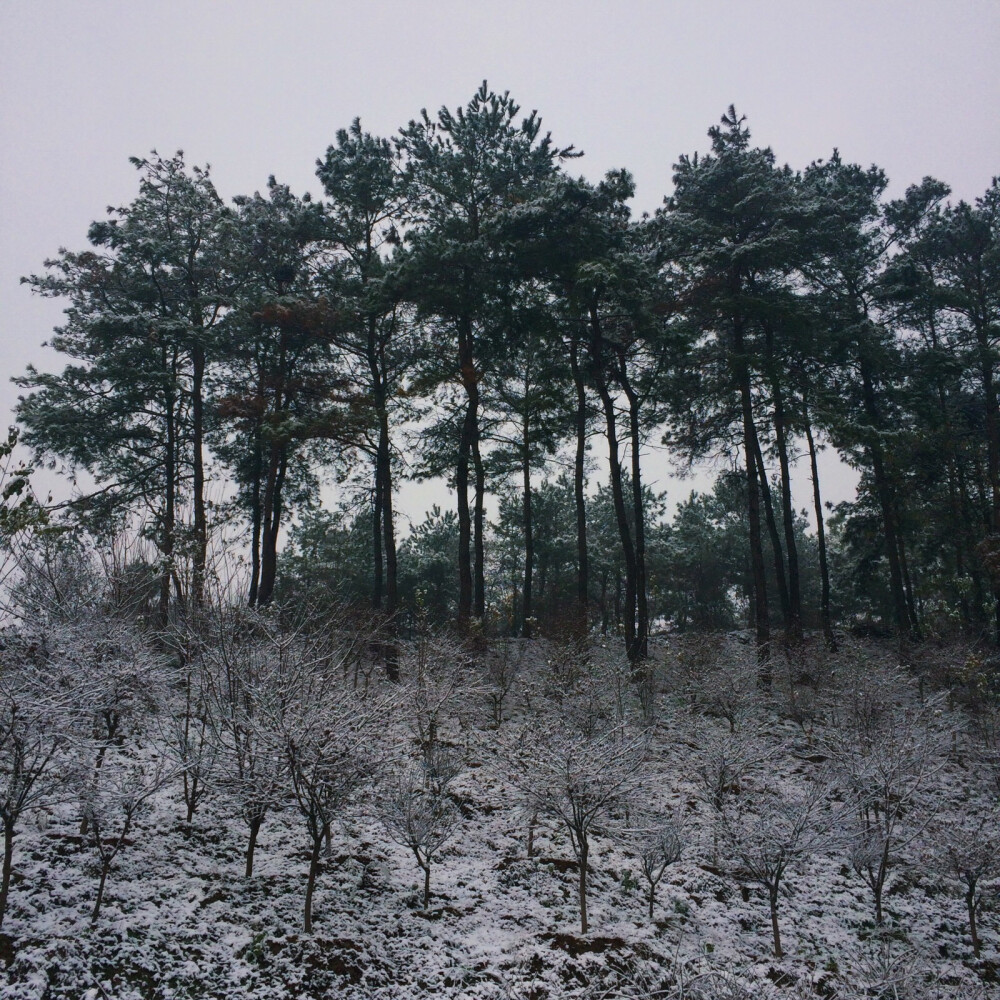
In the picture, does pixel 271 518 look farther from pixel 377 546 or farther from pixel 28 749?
pixel 28 749

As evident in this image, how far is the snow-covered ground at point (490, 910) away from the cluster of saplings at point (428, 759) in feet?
0.38

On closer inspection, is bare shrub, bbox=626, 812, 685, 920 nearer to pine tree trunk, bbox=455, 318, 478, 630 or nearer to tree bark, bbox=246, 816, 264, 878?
tree bark, bbox=246, 816, 264, 878

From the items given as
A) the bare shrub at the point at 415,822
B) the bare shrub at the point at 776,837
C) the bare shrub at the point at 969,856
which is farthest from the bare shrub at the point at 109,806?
the bare shrub at the point at 969,856

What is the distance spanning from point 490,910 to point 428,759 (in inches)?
91.6

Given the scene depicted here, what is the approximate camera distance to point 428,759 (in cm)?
853

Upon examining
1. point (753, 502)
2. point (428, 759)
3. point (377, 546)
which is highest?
point (753, 502)

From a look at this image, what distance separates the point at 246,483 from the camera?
19.5m

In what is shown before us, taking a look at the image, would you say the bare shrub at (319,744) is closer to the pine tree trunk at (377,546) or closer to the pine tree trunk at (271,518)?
the pine tree trunk at (377,546)

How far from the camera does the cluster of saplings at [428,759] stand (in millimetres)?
5828

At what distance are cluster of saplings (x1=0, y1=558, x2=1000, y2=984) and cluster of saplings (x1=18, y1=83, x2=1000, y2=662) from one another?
4441 mm

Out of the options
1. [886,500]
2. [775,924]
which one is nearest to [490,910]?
[775,924]

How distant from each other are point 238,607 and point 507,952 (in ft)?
14.7

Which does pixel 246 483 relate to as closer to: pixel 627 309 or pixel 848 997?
pixel 627 309

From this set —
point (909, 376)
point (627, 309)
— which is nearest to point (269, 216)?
point (627, 309)
